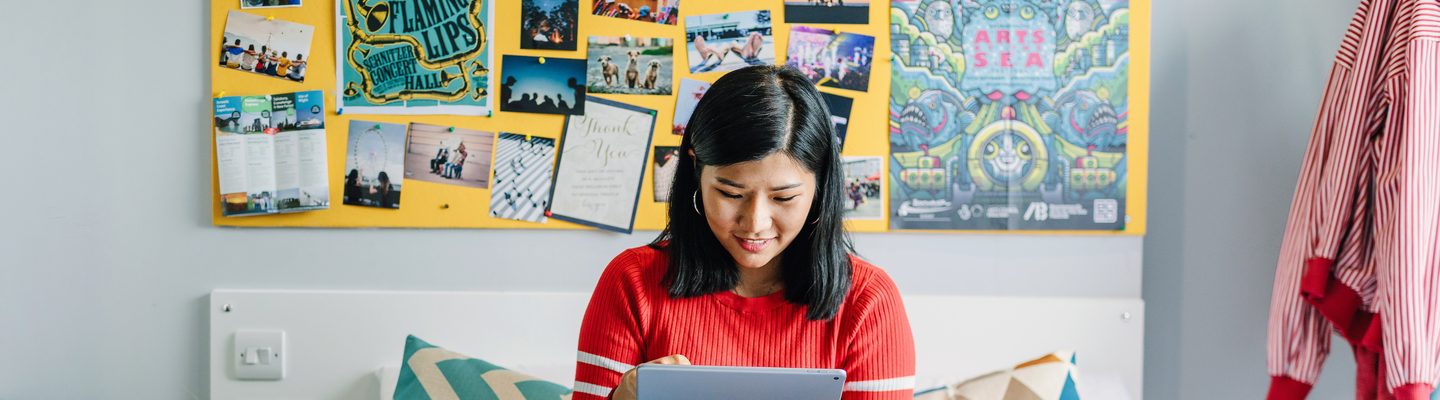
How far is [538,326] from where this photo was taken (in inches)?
60.6

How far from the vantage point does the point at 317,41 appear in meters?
1.53

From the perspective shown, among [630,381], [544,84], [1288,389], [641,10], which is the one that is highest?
[641,10]

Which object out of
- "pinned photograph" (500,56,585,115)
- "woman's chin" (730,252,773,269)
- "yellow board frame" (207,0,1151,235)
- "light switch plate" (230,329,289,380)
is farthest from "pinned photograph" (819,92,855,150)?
"light switch plate" (230,329,289,380)

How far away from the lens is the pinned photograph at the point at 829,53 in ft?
5.00

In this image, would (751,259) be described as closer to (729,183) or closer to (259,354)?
(729,183)

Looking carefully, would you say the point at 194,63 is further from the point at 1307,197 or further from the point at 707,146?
the point at 1307,197

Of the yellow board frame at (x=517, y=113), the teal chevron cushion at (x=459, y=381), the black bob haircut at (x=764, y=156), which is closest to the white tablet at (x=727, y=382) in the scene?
the black bob haircut at (x=764, y=156)

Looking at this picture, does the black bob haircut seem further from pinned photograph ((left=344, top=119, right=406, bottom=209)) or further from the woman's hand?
pinned photograph ((left=344, top=119, right=406, bottom=209))

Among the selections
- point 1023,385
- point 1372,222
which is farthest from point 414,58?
point 1372,222

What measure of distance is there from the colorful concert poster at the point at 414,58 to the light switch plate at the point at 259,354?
374 millimetres

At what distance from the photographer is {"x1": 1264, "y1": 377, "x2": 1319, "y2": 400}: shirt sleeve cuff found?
139 cm

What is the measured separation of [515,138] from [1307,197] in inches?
45.5

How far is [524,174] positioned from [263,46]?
447mm

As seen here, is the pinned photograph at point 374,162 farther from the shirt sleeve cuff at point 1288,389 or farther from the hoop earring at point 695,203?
the shirt sleeve cuff at point 1288,389
